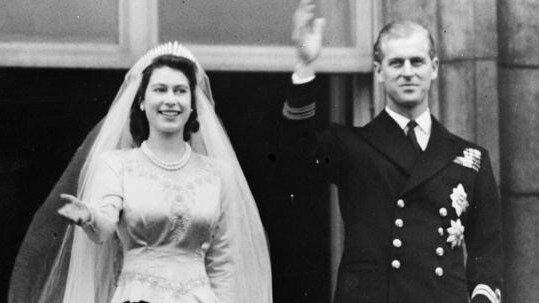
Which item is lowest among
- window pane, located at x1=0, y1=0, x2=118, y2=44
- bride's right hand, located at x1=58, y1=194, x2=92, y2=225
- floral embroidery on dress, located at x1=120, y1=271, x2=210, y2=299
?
floral embroidery on dress, located at x1=120, y1=271, x2=210, y2=299

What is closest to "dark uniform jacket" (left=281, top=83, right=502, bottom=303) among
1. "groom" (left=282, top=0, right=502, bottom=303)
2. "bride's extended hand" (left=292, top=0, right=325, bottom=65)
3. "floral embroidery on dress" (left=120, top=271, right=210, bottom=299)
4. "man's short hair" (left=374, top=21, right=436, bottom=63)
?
"groom" (left=282, top=0, right=502, bottom=303)

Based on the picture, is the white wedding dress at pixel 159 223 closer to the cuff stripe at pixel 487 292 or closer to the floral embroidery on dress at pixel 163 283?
the floral embroidery on dress at pixel 163 283

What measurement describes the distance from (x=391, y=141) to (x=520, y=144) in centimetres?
122

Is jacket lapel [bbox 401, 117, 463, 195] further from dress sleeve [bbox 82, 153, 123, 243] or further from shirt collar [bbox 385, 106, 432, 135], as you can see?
dress sleeve [bbox 82, 153, 123, 243]

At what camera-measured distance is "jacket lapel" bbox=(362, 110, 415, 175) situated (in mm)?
3982

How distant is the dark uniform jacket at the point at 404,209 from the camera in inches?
153

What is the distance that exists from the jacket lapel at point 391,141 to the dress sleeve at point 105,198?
871mm

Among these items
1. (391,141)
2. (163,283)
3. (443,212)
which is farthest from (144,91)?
(443,212)

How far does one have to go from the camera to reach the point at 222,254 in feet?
13.6

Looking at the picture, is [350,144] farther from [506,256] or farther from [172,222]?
[506,256]

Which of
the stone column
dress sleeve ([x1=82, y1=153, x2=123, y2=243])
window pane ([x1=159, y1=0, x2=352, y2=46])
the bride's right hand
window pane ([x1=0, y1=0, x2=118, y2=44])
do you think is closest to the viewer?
the bride's right hand

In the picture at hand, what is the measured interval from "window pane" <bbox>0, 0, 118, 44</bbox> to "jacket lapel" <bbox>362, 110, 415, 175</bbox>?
1.25 metres

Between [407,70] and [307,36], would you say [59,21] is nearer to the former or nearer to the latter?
[307,36]

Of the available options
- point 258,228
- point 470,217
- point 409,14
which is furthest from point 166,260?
point 409,14
